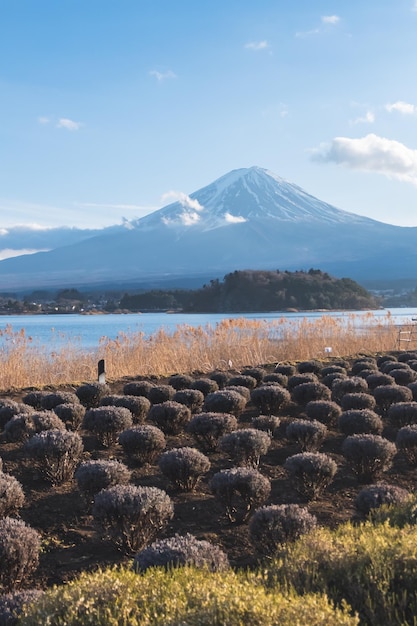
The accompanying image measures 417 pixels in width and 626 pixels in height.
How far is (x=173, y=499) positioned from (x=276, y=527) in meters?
1.88

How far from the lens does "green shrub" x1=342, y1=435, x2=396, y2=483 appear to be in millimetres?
7316

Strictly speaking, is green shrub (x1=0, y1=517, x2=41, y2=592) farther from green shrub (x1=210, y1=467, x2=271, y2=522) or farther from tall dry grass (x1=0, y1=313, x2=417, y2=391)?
tall dry grass (x1=0, y1=313, x2=417, y2=391)

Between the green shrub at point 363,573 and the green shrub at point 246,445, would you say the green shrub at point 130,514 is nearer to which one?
the green shrub at point 363,573

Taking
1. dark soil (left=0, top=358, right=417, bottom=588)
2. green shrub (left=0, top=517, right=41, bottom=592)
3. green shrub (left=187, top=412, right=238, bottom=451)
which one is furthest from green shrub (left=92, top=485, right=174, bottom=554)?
green shrub (left=187, top=412, right=238, bottom=451)

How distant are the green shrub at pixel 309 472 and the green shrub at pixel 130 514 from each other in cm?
164

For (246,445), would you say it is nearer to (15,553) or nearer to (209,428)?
(209,428)

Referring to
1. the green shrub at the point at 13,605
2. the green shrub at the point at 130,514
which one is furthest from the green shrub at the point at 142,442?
the green shrub at the point at 13,605

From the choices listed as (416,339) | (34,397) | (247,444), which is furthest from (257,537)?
(416,339)

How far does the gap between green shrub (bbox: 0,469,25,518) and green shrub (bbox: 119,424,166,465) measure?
174 centimetres

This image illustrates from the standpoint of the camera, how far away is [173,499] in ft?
22.0

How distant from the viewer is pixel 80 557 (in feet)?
17.8

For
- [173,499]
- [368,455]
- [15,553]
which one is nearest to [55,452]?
[173,499]

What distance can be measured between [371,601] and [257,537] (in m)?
1.61

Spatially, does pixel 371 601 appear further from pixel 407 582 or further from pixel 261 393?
pixel 261 393
